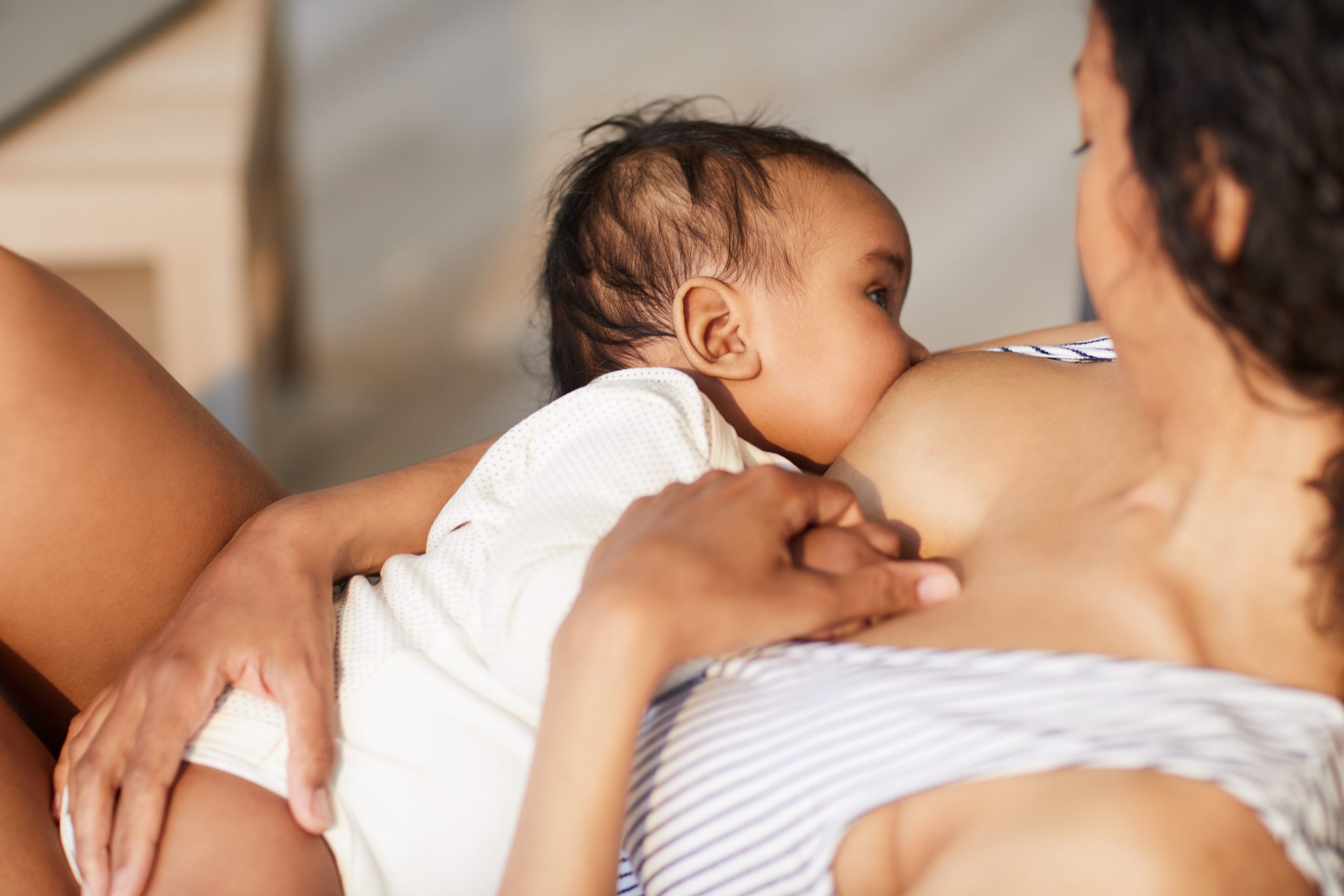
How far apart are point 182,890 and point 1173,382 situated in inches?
31.2

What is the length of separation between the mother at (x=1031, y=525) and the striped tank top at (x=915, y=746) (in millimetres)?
20

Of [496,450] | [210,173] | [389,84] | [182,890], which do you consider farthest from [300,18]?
[182,890]

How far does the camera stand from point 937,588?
0.80 meters

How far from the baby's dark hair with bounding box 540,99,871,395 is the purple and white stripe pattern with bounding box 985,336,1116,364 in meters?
0.26

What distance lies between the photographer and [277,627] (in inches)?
35.0

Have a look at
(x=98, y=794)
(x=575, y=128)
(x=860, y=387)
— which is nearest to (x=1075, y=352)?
(x=860, y=387)

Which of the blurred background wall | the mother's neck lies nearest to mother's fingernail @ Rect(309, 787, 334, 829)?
the mother's neck

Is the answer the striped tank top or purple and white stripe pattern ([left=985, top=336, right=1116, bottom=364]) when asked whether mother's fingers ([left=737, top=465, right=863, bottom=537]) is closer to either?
the striped tank top

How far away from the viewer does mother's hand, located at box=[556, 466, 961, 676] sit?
0.70 m

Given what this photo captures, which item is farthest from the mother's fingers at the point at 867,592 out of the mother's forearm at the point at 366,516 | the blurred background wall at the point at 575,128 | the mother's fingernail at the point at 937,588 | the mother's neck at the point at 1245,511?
the blurred background wall at the point at 575,128

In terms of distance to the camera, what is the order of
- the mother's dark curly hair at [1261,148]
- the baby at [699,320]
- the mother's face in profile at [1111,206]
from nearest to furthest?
1. the mother's dark curly hair at [1261,148]
2. the mother's face in profile at [1111,206]
3. the baby at [699,320]

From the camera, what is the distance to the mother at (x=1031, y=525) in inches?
23.4

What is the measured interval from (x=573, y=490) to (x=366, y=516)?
30 cm

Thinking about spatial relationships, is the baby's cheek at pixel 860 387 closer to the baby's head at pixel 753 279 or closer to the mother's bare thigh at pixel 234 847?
the baby's head at pixel 753 279
